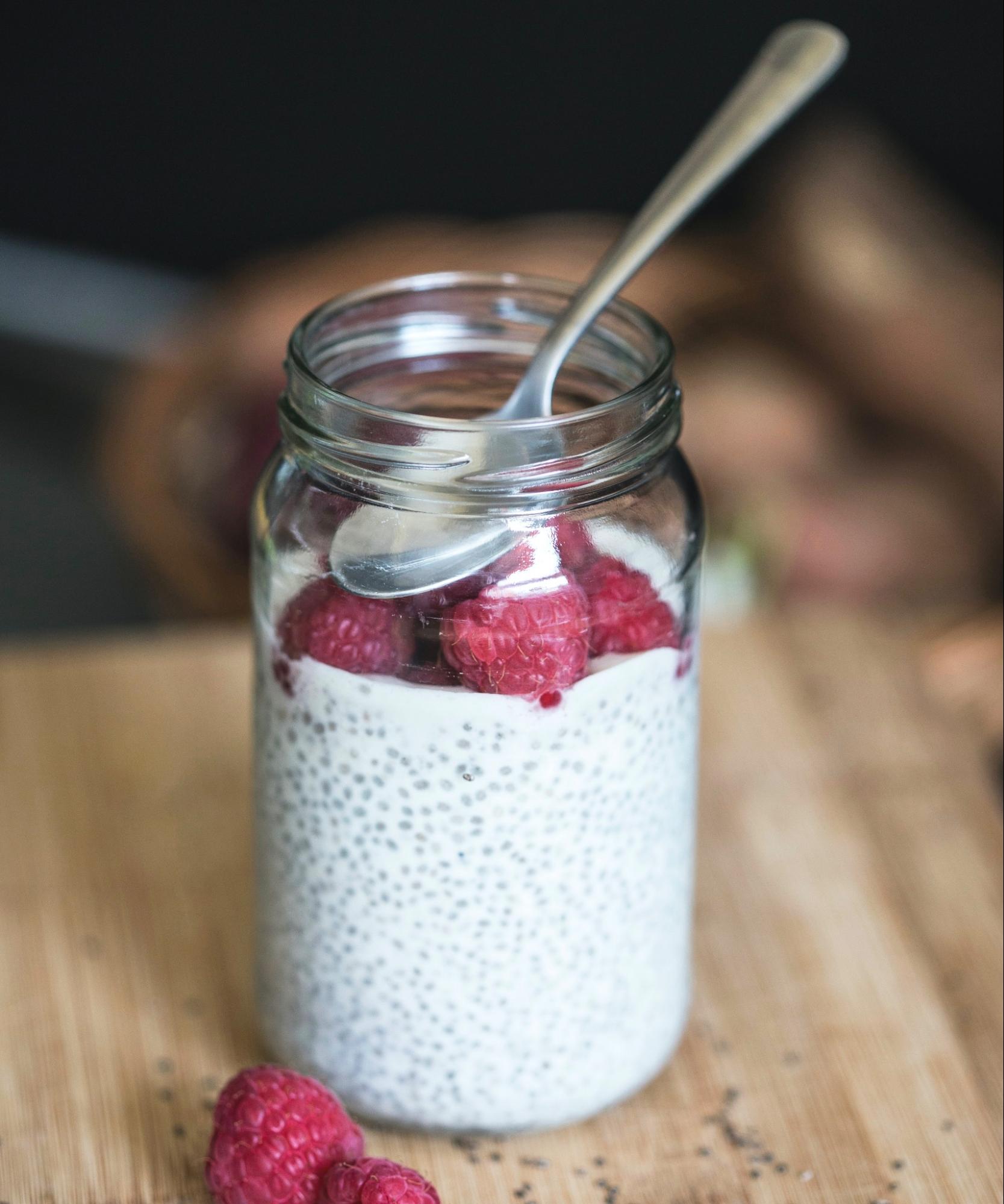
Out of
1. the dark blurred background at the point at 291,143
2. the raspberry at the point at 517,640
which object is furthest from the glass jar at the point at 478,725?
the dark blurred background at the point at 291,143

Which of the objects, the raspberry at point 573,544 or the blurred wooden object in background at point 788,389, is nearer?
the raspberry at point 573,544

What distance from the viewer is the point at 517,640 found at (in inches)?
23.4

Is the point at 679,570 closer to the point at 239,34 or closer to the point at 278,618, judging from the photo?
the point at 278,618

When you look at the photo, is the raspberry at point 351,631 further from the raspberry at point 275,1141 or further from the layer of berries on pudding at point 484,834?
the raspberry at point 275,1141

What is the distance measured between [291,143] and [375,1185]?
1.79 metres

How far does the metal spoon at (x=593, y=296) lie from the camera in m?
0.60

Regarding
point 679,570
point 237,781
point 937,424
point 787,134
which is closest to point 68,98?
point 787,134

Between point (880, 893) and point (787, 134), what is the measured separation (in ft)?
4.89

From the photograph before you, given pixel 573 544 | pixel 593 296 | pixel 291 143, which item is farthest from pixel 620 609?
pixel 291 143

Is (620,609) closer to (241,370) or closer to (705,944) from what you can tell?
(705,944)

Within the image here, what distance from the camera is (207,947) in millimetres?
843

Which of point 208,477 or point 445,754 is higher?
point 445,754

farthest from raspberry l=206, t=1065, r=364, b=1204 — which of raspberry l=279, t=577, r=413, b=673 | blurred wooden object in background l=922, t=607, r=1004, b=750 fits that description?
blurred wooden object in background l=922, t=607, r=1004, b=750

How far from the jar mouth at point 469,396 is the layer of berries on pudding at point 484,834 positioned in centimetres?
3
